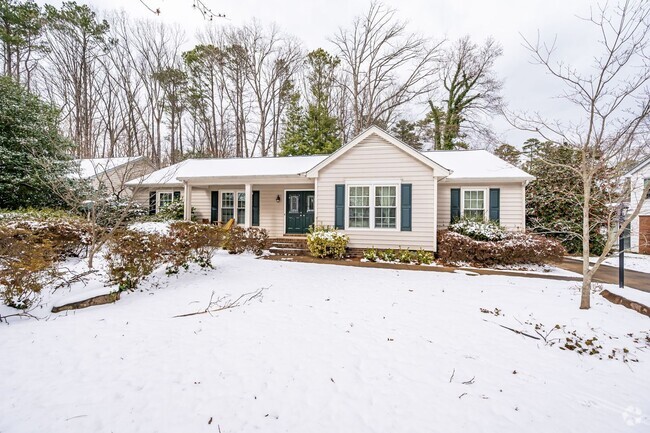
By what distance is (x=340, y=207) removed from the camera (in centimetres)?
Result: 994

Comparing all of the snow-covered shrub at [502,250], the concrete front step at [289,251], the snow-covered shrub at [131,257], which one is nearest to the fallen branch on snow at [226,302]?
the snow-covered shrub at [131,257]

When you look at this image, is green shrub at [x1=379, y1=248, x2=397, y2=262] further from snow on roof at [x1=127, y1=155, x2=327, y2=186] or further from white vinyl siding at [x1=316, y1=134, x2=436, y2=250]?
snow on roof at [x1=127, y1=155, x2=327, y2=186]

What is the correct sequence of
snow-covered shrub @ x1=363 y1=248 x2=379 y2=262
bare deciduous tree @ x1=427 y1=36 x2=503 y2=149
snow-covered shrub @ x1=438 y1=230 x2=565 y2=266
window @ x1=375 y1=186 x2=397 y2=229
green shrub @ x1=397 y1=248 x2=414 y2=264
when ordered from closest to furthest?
1. snow-covered shrub @ x1=438 y1=230 x2=565 y2=266
2. green shrub @ x1=397 y1=248 x2=414 y2=264
3. snow-covered shrub @ x1=363 y1=248 x2=379 y2=262
4. window @ x1=375 y1=186 x2=397 y2=229
5. bare deciduous tree @ x1=427 y1=36 x2=503 y2=149

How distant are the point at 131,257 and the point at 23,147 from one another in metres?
9.91

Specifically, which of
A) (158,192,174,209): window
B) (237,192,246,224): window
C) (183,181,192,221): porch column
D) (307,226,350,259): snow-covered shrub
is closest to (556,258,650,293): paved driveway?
(307,226,350,259): snow-covered shrub

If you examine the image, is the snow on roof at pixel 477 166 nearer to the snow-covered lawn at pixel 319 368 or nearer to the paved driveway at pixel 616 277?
the paved driveway at pixel 616 277

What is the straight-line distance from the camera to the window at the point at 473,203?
10348 millimetres

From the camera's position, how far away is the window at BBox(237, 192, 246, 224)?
12.9 m

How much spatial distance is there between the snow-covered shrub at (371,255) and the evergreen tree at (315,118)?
1051cm

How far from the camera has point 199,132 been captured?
2334cm

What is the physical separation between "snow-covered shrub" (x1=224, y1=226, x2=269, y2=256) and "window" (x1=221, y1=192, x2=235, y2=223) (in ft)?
11.0

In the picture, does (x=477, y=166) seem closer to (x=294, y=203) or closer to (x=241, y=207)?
(x=294, y=203)

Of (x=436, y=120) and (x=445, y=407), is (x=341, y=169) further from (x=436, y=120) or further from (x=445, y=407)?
(x=436, y=120)

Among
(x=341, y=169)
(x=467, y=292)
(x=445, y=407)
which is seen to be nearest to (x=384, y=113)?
(x=341, y=169)
